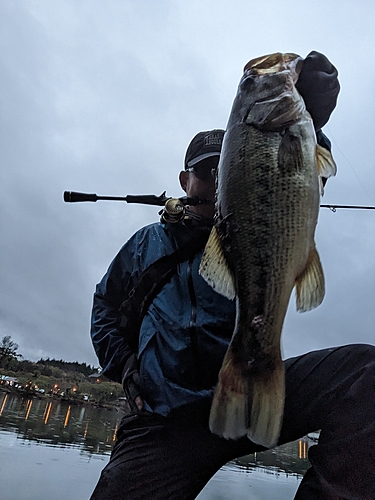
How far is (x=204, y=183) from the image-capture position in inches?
106

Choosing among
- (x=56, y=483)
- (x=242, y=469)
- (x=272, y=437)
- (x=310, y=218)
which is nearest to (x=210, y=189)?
(x=310, y=218)

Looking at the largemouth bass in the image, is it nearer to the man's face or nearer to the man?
the man

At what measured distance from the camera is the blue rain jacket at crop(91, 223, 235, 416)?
2.19 meters

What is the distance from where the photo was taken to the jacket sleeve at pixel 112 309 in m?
2.61

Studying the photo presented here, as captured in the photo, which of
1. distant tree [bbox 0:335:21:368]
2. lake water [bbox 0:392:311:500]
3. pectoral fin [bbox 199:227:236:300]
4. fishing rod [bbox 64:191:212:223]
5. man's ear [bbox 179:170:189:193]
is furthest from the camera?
distant tree [bbox 0:335:21:368]

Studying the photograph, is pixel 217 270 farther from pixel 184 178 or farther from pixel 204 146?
pixel 184 178

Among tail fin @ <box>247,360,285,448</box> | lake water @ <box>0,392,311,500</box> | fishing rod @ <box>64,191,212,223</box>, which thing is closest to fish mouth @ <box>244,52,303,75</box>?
fishing rod @ <box>64,191,212,223</box>

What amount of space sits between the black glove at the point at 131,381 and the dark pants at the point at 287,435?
10cm

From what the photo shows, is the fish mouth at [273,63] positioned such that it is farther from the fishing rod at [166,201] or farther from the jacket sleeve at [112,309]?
the jacket sleeve at [112,309]

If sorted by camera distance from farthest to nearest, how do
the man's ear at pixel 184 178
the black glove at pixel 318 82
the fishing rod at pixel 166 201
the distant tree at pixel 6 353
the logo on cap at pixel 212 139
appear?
the distant tree at pixel 6 353, the man's ear at pixel 184 178, the logo on cap at pixel 212 139, the fishing rod at pixel 166 201, the black glove at pixel 318 82

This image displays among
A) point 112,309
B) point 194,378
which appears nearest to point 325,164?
point 194,378

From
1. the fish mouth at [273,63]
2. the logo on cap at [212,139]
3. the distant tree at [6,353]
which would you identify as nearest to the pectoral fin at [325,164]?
the fish mouth at [273,63]

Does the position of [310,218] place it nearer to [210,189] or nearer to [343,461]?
[343,461]

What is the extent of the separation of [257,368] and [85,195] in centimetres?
163
